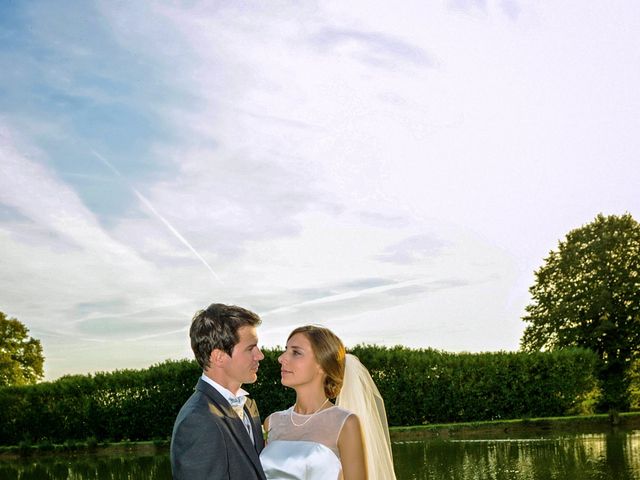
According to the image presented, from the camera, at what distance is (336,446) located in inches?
195

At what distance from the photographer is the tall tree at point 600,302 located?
3694cm

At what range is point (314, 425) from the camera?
5.05m

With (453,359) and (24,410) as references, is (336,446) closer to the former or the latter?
(453,359)

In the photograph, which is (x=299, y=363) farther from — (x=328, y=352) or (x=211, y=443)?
(x=211, y=443)

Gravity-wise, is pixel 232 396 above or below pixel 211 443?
above

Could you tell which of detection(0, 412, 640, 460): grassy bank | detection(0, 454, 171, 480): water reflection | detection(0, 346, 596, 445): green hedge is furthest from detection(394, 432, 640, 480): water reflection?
detection(0, 454, 171, 480): water reflection

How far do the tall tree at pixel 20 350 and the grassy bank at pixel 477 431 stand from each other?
2162cm

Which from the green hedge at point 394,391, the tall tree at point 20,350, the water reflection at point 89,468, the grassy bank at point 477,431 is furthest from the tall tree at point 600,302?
the tall tree at point 20,350

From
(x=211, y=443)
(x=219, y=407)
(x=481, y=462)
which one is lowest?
(x=481, y=462)

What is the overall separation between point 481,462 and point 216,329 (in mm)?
16295

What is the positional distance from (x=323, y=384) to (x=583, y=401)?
97.7 feet

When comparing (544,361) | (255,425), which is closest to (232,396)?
(255,425)

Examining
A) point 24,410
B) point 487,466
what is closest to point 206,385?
point 487,466

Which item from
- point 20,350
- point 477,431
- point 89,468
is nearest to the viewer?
point 89,468
